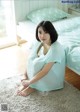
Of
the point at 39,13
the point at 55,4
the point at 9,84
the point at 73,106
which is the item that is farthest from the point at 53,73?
the point at 55,4

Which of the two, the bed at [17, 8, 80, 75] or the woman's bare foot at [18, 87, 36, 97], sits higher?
the bed at [17, 8, 80, 75]

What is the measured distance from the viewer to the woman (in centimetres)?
184

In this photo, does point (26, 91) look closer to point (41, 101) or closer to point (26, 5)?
point (41, 101)

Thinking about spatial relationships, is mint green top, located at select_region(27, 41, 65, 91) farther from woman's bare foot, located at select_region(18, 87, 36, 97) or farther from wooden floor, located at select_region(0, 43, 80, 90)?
wooden floor, located at select_region(0, 43, 80, 90)

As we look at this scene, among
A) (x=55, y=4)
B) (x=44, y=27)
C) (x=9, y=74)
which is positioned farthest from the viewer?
(x=55, y=4)

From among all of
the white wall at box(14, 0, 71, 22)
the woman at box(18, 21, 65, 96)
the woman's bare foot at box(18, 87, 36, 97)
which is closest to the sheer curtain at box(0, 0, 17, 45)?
the white wall at box(14, 0, 71, 22)

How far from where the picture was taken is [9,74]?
7.91 feet

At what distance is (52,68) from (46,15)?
3.75 ft

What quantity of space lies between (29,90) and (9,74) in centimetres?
47

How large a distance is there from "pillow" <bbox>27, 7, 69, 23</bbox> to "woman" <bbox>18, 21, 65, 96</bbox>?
83 centimetres

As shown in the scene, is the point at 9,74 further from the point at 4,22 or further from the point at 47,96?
the point at 4,22

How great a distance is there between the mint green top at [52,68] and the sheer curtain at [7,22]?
110 cm

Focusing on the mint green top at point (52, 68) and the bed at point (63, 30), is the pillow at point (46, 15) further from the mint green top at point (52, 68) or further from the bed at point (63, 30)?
the mint green top at point (52, 68)

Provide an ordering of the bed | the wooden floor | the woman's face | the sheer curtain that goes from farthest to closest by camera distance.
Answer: the sheer curtain
the wooden floor
the bed
the woman's face
